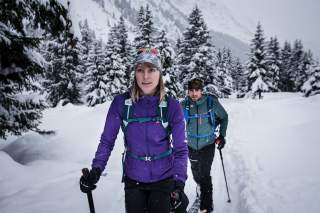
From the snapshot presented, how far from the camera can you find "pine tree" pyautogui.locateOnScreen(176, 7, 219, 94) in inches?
1314

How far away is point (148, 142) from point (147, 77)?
0.76m

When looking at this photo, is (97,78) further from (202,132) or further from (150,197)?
(150,197)

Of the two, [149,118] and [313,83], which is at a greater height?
[313,83]

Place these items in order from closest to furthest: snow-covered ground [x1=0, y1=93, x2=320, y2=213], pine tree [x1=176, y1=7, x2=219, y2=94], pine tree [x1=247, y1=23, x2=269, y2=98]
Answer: snow-covered ground [x1=0, y1=93, x2=320, y2=213], pine tree [x1=176, y1=7, x2=219, y2=94], pine tree [x1=247, y1=23, x2=269, y2=98]

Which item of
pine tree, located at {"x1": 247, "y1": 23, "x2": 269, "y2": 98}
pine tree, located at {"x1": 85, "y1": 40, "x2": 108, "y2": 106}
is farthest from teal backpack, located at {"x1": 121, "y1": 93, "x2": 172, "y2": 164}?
pine tree, located at {"x1": 247, "y1": 23, "x2": 269, "y2": 98}

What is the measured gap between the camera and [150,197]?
3.15 metres

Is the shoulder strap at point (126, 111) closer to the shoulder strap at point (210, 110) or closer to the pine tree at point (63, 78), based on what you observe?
the shoulder strap at point (210, 110)

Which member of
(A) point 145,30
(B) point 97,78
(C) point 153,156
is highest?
(A) point 145,30

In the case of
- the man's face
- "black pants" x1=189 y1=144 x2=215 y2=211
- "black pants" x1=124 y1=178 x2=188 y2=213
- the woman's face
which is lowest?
"black pants" x1=189 y1=144 x2=215 y2=211

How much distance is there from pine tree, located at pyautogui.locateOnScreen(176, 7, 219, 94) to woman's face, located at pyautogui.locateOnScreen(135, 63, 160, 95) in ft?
98.4

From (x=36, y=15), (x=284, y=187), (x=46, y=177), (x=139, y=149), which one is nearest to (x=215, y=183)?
(x=284, y=187)

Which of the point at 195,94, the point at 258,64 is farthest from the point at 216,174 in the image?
the point at 258,64

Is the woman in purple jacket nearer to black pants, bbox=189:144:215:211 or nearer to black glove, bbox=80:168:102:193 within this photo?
black glove, bbox=80:168:102:193

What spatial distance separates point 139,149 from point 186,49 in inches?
1314
